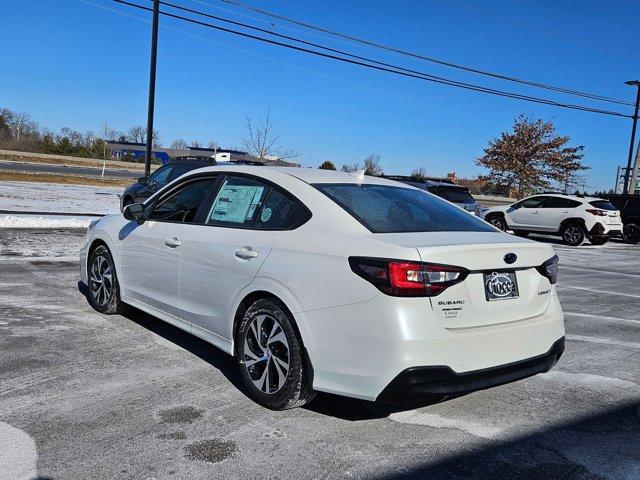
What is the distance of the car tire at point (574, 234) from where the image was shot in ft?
63.5

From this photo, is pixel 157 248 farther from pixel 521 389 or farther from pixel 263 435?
pixel 521 389

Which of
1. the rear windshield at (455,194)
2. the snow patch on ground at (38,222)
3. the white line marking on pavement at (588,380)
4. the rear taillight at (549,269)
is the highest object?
the rear windshield at (455,194)

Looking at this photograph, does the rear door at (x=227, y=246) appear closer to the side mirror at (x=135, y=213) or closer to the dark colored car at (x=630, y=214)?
the side mirror at (x=135, y=213)

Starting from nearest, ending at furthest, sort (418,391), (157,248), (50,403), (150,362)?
(418,391) → (50,403) → (150,362) → (157,248)

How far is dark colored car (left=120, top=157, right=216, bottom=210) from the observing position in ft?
47.4

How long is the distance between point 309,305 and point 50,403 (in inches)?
70.7

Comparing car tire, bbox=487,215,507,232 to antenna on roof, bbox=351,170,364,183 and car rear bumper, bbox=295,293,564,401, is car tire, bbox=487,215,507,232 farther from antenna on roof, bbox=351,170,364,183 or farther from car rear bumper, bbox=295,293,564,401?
car rear bumper, bbox=295,293,564,401

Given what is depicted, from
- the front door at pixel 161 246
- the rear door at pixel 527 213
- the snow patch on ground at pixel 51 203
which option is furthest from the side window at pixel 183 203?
the rear door at pixel 527 213

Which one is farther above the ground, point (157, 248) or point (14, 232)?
point (157, 248)

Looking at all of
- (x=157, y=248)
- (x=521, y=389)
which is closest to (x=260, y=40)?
(x=157, y=248)

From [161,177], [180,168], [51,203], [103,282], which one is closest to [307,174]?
[103,282]

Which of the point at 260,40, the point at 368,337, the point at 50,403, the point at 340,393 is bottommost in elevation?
the point at 50,403

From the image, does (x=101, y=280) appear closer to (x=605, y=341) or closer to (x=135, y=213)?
(x=135, y=213)

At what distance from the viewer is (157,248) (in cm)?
492
